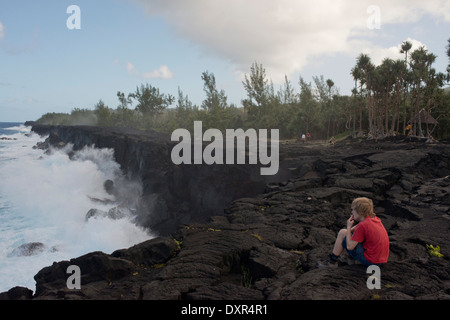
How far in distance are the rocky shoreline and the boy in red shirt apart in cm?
30

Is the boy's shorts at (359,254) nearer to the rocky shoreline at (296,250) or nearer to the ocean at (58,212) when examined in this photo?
the rocky shoreline at (296,250)

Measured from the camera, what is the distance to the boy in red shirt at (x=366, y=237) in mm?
5430

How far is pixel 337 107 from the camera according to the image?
53.1m

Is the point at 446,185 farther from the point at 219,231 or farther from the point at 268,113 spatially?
the point at 268,113

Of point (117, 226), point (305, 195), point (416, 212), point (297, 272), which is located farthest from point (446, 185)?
point (117, 226)

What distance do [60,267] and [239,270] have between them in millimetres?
4418

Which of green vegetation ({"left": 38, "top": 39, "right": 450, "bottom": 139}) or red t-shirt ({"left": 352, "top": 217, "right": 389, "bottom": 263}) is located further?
green vegetation ({"left": 38, "top": 39, "right": 450, "bottom": 139})

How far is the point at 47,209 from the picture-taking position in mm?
30453

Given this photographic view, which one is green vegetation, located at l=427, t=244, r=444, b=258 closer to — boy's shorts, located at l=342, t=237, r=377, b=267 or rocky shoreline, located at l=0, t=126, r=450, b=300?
rocky shoreline, located at l=0, t=126, r=450, b=300

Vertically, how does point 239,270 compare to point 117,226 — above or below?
above

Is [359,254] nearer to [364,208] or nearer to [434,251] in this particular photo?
[364,208]

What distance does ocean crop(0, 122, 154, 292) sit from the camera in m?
19.3

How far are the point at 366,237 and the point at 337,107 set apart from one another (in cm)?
5123

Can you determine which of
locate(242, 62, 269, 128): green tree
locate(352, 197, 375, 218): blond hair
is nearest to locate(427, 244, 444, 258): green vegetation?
locate(352, 197, 375, 218): blond hair
